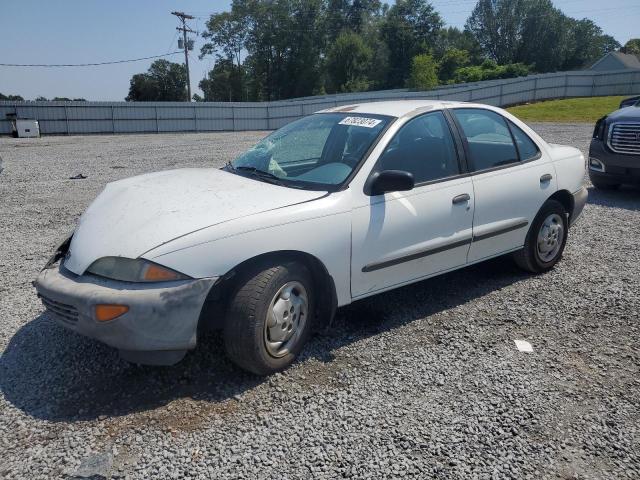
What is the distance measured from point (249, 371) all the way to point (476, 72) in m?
58.4

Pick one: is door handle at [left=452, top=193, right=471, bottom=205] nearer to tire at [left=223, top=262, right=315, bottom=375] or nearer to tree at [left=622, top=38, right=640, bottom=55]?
tire at [left=223, top=262, right=315, bottom=375]

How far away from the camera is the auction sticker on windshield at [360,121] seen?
395 cm

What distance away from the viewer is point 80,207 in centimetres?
785

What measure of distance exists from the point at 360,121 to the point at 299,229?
1.33m

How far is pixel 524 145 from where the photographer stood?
15.7ft

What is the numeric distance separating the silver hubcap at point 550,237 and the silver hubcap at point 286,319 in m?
2.67

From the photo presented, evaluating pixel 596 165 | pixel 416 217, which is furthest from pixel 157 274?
pixel 596 165

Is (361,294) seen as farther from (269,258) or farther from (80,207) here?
(80,207)

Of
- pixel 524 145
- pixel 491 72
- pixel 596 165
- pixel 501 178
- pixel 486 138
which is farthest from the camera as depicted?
pixel 491 72

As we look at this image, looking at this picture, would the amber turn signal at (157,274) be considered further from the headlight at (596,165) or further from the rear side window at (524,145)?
the headlight at (596,165)

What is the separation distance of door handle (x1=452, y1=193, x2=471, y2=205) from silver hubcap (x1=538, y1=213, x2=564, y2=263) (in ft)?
3.92

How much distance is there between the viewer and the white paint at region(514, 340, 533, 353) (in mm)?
3576

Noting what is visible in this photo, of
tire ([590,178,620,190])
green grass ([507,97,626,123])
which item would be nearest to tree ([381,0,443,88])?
green grass ([507,97,626,123])

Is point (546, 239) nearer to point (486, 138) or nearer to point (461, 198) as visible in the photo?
point (486, 138)
